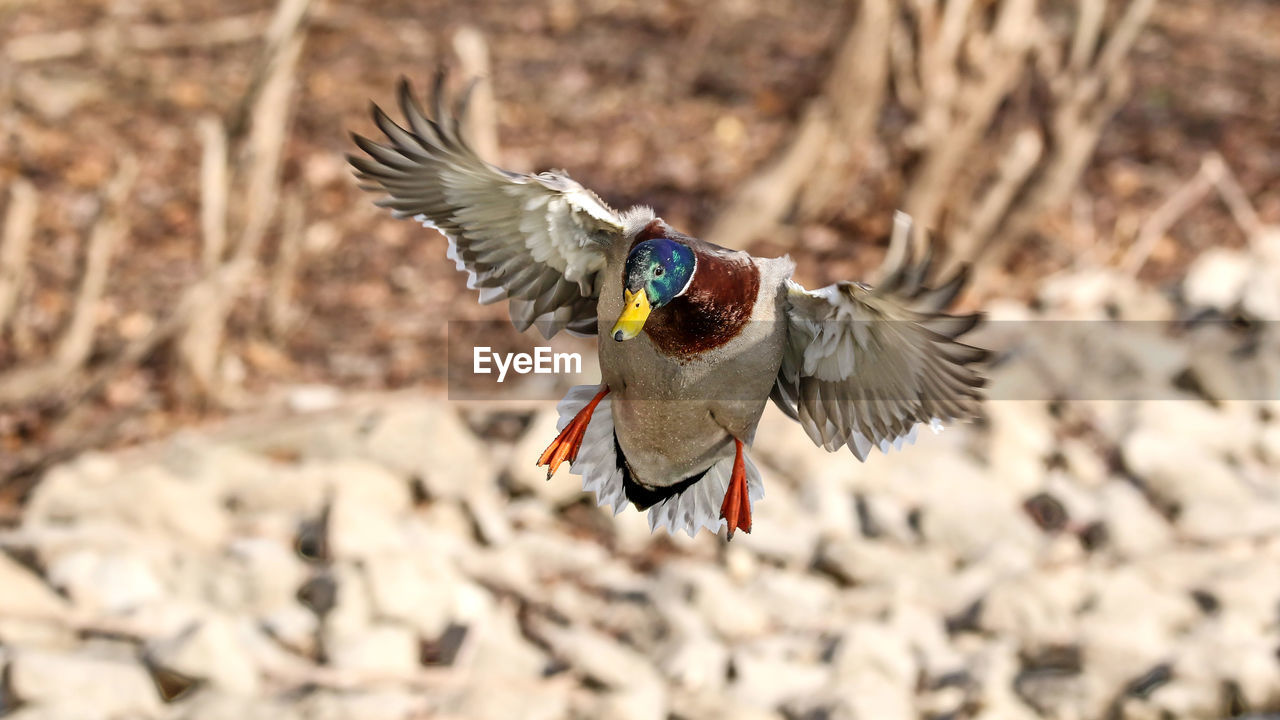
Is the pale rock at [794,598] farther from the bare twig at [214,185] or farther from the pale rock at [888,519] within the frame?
the bare twig at [214,185]

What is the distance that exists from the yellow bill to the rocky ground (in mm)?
2512

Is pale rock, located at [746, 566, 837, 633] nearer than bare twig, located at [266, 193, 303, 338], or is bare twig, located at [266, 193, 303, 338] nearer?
pale rock, located at [746, 566, 837, 633]

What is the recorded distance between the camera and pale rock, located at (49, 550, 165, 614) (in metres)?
3.51

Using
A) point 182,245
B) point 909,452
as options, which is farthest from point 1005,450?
point 182,245

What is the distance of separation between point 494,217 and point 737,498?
0.35m

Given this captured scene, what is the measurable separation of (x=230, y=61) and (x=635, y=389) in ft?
22.9

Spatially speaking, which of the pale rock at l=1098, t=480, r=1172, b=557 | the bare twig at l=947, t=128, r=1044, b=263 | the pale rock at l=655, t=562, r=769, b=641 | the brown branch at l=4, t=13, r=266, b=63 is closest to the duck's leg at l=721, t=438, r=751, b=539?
the pale rock at l=655, t=562, r=769, b=641

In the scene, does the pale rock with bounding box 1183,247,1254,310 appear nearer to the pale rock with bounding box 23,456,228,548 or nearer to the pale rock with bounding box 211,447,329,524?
the pale rock with bounding box 211,447,329,524

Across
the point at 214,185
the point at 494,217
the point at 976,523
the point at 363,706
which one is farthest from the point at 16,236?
the point at 494,217

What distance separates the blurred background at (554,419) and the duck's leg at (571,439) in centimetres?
224

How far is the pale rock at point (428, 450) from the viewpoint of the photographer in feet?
13.8

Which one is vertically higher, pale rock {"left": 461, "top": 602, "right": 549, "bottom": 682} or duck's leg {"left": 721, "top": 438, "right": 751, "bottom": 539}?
duck's leg {"left": 721, "top": 438, "right": 751, "bottom": 539}

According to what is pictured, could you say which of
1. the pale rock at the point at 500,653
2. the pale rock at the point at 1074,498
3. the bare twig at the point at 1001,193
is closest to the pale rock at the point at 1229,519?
the pale rock at the point at 1074,498

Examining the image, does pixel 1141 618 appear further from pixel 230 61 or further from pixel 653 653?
pixel 230 61
